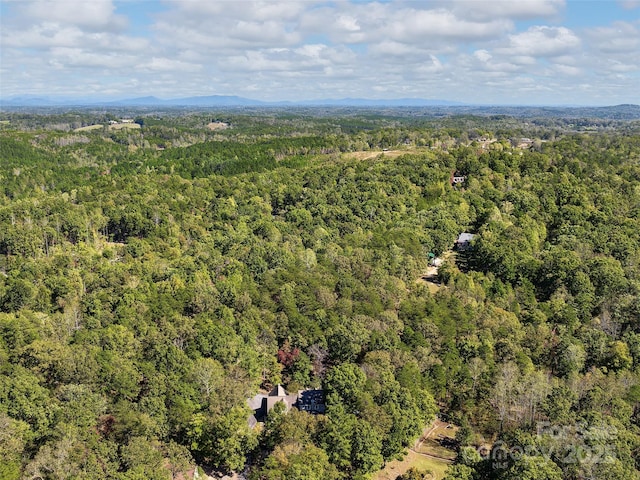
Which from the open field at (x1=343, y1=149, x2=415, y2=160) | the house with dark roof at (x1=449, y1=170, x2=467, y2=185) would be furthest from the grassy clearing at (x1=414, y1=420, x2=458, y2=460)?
the open field at (x1=343, y1=149, x2=415, y2=160)

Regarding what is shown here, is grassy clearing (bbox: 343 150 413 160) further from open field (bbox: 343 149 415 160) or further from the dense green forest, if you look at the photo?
the dense green forest

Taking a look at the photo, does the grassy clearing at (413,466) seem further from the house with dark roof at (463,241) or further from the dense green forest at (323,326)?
the house with dark roof at (463,241)

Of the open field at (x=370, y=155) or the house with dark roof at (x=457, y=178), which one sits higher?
the open field at (x=370, y=155)

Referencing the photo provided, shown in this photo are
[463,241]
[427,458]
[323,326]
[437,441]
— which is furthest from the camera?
[463,241]

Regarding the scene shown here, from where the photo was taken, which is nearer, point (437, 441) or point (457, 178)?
point (437, 441)

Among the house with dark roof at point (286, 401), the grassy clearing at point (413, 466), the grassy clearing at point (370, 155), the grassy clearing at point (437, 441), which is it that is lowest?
the grassy clearing at point (413, 466)

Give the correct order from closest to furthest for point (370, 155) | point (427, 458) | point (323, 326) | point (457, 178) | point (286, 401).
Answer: point (427, 458), point (286, 401), point (323, 326), point (457, 178), point (370, 155)

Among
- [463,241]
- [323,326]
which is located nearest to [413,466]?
[323,326]

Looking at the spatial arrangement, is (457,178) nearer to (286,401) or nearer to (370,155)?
(370,155)

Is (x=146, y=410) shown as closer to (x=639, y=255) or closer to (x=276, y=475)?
(x=276, y=475)

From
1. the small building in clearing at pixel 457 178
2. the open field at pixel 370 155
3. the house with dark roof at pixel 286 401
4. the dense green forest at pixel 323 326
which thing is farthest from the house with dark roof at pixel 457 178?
the house with dark roof at pixel 286 401
